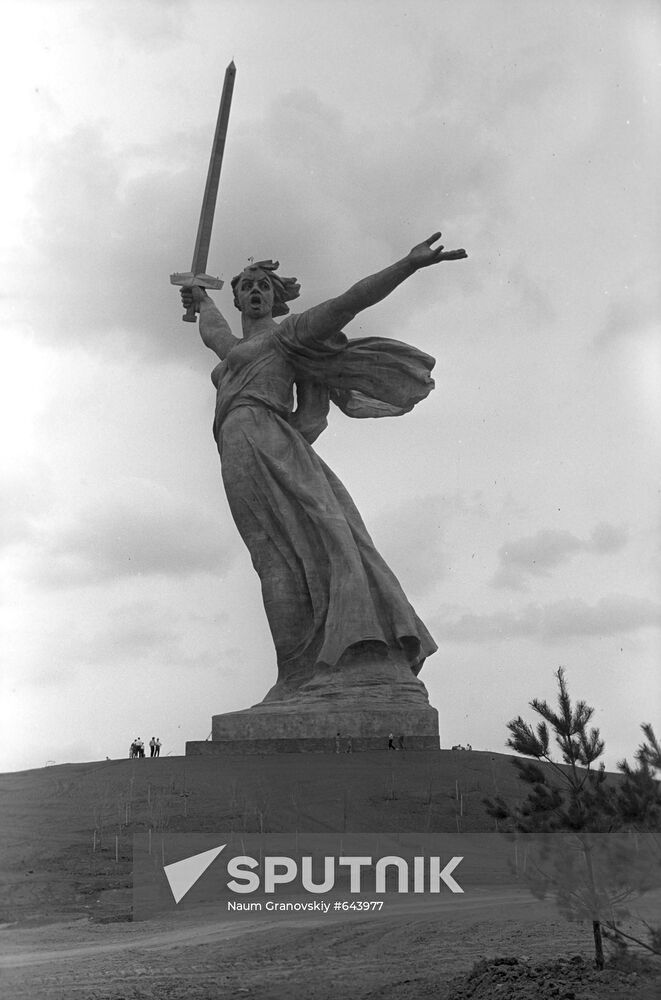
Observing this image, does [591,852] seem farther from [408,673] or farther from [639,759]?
[408,673]

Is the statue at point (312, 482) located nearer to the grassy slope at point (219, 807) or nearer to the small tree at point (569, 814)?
the grassy slope at point (219, 807)

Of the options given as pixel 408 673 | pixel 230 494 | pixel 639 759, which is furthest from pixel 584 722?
pixel 230 494

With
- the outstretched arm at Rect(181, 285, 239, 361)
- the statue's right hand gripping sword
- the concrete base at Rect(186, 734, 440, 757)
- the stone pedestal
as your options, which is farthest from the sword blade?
the concrete base at Rect(186, 734, 440, 757)

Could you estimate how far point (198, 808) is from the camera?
1077cm

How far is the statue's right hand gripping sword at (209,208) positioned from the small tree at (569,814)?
29.4 feet

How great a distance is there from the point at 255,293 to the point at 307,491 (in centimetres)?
266

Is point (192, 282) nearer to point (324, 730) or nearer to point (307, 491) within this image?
point (307, 491)

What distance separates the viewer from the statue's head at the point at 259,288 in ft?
46.7

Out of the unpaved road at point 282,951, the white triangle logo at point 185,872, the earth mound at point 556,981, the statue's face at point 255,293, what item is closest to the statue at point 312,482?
the statue's face at point 255,293

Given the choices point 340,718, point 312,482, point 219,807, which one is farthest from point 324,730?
point 312,482

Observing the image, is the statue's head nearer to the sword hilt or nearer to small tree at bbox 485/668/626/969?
the sword hilt

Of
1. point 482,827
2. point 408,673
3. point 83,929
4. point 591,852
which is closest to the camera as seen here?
point 591,852

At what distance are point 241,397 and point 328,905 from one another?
701 cm

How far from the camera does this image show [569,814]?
7086 millimetres
